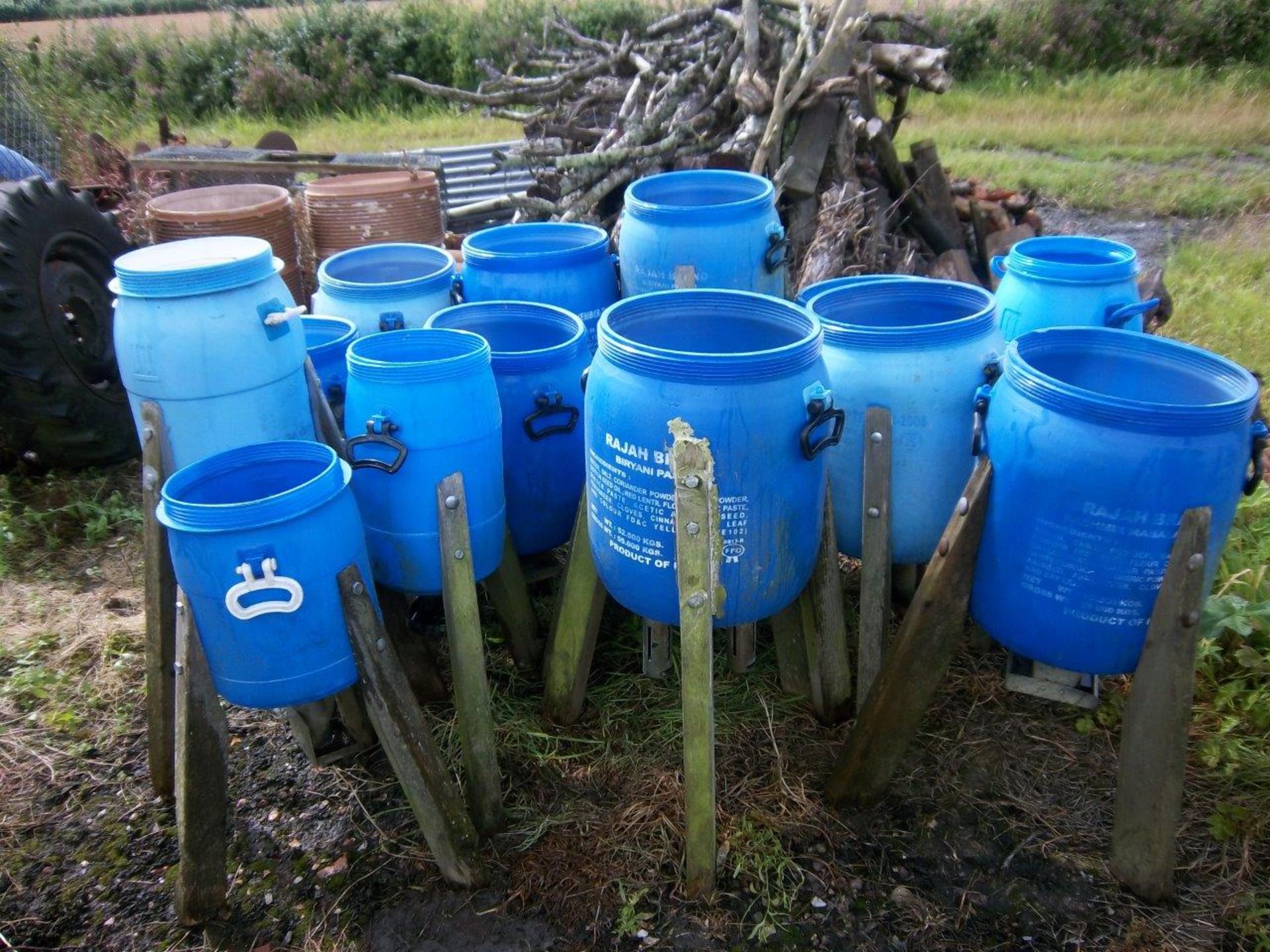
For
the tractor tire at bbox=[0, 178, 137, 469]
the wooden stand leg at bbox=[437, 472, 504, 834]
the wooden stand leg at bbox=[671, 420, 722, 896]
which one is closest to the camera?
the wooden stand leg at bbox=[671, 420, 722, 896]

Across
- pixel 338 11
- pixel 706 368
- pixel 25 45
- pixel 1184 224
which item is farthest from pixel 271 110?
pixel 706 368

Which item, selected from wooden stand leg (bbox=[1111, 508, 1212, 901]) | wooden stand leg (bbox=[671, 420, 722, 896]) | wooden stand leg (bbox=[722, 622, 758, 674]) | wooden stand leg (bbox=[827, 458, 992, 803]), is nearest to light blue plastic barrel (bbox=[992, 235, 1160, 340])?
wooden stand leg (bbox=[827, 458, 992, 803])

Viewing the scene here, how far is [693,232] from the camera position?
11.0ft

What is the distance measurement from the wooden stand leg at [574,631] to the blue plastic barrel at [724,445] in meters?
0.23

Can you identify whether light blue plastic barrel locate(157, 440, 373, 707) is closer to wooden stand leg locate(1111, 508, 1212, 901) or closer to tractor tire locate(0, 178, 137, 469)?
wooden stand leg locate(1111, 508, 1212, 901)

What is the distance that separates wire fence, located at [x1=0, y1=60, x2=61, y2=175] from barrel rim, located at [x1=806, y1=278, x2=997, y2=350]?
23.6ft

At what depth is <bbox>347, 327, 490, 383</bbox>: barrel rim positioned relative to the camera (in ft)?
8.42

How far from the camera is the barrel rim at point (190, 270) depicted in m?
2.46

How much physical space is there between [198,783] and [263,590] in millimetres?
597

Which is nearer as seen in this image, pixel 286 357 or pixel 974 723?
pixel 286 357

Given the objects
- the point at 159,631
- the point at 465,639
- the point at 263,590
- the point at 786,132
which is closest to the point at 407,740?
the point at 465,639

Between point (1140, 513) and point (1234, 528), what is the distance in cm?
190

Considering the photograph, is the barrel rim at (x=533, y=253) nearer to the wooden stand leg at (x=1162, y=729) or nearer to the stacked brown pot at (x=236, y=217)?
the stacked brown pot at (x=236, y=217)

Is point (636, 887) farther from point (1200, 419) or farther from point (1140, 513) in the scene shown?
point (1200, 419)
